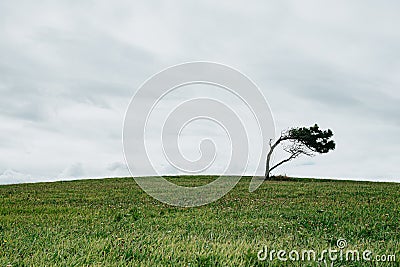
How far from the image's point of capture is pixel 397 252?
24.3ft

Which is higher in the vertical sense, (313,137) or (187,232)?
(313,137)

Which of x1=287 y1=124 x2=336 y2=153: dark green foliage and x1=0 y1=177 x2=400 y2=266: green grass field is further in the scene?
x1=287 y1=124 x2=336 y2=153: dark green foliage

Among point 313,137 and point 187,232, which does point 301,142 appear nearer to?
point 313,137

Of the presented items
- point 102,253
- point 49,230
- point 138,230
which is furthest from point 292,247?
point 49,230

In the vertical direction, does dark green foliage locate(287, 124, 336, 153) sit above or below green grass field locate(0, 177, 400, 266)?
above

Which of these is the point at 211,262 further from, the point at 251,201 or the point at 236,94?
the point at 251,201

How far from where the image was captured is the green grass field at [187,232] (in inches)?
257

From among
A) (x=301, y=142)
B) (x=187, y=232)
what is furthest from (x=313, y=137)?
(x=187, y=232)

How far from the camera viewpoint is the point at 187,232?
9789 mm

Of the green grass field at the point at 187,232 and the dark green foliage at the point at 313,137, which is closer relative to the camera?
the green grass field at the point at 187,232

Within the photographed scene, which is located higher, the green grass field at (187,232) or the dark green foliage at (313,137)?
the dark green foliage at (313,137)

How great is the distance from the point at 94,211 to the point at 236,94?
19.5 feet

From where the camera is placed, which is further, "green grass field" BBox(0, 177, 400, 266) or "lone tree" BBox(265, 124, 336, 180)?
"lone tree" BBox(265, 124, 336, 180)

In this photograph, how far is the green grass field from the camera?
6.54 meters
